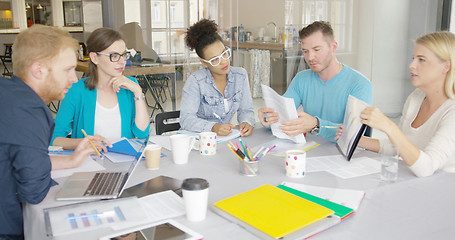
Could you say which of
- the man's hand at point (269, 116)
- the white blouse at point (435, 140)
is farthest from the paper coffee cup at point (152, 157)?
the white blouse at point (435, 140)

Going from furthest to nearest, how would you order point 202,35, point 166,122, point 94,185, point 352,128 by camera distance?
1. point 166,122
2. point 202,35
3. point 352,128
4. point 94,185

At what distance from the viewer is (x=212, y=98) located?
2.99 meters

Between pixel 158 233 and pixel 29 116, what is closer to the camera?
pixel 158 233

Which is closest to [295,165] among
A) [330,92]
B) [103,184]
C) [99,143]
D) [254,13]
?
[103,184]

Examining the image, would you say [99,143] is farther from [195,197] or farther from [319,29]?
[319,29]

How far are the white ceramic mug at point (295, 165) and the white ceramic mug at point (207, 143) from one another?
47 cm

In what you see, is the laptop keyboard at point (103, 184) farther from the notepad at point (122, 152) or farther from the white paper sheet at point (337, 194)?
the white paper sheet at point (337, 194)

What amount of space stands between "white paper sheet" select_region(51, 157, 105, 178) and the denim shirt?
871 mm

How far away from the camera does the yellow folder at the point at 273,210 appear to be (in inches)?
50.2

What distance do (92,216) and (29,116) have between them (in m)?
0.45

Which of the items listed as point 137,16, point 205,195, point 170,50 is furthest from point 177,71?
point 205,195

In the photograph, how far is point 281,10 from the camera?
545 cm

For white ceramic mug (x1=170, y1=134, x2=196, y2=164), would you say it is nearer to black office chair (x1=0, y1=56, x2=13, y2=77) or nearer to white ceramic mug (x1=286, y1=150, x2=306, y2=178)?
white ceramic mug (x1=286, y1=150, x2=306, y2=178)

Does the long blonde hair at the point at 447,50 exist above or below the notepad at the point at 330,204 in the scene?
above
